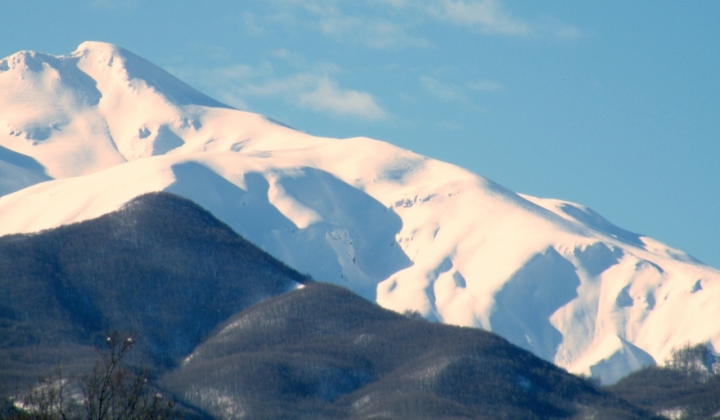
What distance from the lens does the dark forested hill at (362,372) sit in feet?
484

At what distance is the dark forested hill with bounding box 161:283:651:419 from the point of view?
484ft

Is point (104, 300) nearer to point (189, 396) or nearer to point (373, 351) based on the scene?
point (189, 396)

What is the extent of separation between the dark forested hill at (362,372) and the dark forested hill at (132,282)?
6.44 meters

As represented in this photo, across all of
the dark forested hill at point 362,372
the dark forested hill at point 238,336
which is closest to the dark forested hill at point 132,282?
the dark forested hill at point 238,336

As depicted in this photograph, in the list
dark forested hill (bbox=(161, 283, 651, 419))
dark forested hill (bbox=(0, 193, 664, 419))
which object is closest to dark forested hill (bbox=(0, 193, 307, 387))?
dark forested hill (bbox=(0, 193, 664, 419))

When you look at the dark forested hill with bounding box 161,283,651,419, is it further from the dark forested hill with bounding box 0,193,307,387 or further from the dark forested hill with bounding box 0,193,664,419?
the dark forested hill with bounding box 0,193,307,387

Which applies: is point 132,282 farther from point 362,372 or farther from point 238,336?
point 362,372

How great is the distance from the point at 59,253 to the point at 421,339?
190ft

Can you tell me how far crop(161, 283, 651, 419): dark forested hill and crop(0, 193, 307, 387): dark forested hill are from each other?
6442mm

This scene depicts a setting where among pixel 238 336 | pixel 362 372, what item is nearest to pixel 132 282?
pixel 238 336

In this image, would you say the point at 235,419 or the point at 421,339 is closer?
the point at 235,419

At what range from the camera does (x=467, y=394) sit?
15300 cm

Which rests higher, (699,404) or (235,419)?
(699,404)

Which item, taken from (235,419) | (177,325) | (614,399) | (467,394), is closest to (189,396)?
(235,419)
